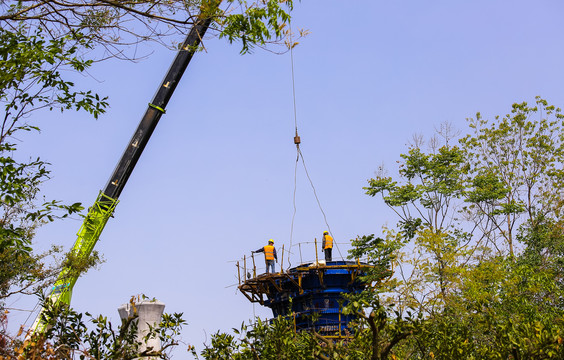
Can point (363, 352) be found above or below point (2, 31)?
below

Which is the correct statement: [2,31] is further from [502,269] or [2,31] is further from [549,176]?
[549,176]

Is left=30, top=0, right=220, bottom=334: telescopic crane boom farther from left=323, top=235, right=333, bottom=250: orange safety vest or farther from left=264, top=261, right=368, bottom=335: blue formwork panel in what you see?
left=323, top=235, right=333, bottom=250: orange safety vest

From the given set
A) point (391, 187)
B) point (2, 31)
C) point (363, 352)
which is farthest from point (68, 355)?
point (391, 187)

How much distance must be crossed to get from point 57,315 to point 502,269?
71.3 feet

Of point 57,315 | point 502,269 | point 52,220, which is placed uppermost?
point 502,269

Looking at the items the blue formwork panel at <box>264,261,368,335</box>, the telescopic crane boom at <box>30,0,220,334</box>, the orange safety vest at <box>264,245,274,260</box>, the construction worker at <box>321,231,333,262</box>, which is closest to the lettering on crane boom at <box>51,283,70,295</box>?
the telescopic crane boom at <box>30,0,220,334</box>

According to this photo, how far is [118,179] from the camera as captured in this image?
21172mm

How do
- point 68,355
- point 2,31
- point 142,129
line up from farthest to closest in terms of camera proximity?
point 142,129 → point 2,31 → point 68,355

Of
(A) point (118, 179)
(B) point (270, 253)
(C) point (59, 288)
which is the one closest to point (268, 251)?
(B) point (270, 253)

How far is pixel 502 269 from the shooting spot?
2639 centimetres

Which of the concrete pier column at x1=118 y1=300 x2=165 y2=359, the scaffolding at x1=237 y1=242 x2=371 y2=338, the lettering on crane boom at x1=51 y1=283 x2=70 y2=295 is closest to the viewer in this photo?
the concrete pier column at x1=118 y1=300 x2=165 y2=359

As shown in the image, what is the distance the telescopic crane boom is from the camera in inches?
805

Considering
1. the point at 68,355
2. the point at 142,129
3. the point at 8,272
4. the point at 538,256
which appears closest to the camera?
the point at 68,355

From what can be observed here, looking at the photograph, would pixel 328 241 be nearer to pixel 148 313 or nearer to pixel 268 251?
pixel 268 251
